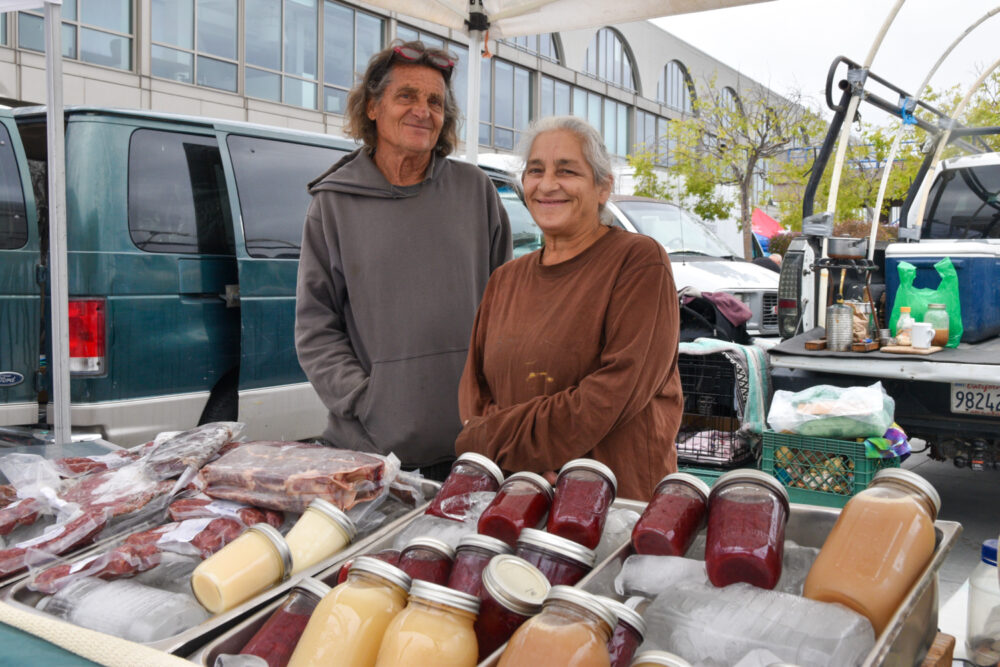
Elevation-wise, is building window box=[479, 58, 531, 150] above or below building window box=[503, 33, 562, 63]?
below

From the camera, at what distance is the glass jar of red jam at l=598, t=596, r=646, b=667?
3.43 ft

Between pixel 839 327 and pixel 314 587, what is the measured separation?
166 inches

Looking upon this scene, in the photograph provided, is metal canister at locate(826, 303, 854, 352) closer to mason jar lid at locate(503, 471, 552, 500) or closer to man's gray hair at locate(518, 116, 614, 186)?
man's gray hair at locate(518, 116, 614, 186)

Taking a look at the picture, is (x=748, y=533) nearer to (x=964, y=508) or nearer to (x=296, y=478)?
(x=296, y=478)

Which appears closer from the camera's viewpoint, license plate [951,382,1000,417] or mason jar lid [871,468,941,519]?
mason jar lid [871,468,941,519]

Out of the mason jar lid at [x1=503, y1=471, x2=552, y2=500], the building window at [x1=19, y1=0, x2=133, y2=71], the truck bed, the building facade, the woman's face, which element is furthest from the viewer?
the building facade

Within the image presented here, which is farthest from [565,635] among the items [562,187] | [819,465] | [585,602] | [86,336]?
[86,336]

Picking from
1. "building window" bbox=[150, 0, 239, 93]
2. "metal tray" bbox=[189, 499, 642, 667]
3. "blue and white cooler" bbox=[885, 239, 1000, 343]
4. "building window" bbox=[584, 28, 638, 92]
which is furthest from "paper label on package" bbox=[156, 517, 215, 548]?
"building window" bbox=[584, 28, 638, 92]

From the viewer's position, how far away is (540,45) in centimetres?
2588

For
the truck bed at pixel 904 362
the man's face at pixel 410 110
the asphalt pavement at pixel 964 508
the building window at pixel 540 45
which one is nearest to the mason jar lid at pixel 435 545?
the man's face at pixel 410 110

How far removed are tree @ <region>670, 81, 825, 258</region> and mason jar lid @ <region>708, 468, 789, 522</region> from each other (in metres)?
18.2

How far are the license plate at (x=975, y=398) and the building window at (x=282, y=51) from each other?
15773 millimetres

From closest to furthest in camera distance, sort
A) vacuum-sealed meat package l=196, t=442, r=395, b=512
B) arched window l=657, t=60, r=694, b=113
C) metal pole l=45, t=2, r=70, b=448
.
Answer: vacuum-sealed meat package l=196, t=442, r=395, b=512, metal pole l=45, t=2, r=70, b=448, arched window l=657, t=60, r=694, b=113

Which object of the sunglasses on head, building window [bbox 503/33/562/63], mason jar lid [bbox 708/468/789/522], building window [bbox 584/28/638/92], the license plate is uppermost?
building window [bbox 584/28/638/92]
